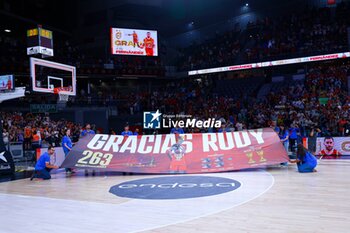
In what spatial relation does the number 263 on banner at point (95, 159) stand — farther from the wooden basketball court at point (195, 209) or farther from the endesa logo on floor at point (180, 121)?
the endesa logo on floor at point (180, 121)

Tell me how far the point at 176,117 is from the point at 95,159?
43.6ft

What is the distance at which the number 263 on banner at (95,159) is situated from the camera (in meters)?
11.8

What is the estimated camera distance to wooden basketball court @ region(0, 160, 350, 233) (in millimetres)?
5609

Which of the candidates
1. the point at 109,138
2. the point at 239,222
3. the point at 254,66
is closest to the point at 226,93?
the point at 254,66

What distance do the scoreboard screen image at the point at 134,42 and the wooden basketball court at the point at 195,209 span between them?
20412 mm

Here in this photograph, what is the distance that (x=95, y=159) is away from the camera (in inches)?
467

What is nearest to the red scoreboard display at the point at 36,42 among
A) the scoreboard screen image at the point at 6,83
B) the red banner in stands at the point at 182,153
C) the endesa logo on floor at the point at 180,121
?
the scoreboard screen image at the point at 6,83

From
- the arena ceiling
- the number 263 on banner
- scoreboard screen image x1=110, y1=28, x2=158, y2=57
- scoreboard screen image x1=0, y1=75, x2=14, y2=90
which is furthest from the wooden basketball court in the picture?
the arena ceiling

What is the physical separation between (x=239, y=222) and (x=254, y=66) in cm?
2284

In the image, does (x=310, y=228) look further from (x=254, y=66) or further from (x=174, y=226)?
(x=254, y=66)

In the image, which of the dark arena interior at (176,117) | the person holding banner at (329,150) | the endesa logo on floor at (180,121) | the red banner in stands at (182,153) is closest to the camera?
the dark arena interior at (176,117)

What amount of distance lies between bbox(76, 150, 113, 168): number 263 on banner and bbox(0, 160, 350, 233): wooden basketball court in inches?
65.8

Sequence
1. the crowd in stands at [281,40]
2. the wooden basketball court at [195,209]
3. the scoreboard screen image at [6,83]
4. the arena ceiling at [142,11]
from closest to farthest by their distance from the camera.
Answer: the wooden basketball court at [195,209] < the scoreboard screen image at [6,83] < the crowd in stands at [281,40] < the arena ceiling at [142,11]

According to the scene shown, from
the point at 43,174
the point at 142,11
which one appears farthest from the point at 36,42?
the point at 142,11
